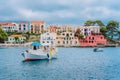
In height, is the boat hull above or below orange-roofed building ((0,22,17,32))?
Result: below

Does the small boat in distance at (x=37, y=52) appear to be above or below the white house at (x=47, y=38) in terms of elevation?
above

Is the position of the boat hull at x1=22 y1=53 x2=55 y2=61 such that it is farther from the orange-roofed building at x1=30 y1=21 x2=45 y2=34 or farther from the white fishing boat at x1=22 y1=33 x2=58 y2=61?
the orange-roofed building at x1=30 y1=21 x2=45 y2=34

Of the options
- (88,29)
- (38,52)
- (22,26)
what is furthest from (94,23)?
(38,52)

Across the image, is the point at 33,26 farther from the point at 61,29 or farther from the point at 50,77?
the point at 50,77

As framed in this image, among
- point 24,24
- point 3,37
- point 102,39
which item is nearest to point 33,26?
point 24,24

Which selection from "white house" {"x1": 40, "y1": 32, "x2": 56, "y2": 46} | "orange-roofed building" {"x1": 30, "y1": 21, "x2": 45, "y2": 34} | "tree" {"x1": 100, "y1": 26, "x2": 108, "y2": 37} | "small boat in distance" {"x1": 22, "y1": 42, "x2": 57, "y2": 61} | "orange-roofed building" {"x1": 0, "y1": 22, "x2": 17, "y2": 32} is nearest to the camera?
"small boat in distance" {"x1": 22, "y1": 42, "x2": 57, "y2": 61}

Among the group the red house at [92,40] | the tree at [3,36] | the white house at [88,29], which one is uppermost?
the white house at [88,29]

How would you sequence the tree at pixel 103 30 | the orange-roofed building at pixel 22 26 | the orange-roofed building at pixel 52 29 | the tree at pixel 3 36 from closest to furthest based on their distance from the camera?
the tree at pixel 3 36, the tree at pixel 103 30, the orange-roofed building at pixel 52 29, the orange-roofed building at pixel 22 26

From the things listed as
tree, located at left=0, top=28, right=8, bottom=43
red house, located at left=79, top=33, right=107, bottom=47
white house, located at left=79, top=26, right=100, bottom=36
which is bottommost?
red house, located at left=79, top=33, right=107, bottom=47

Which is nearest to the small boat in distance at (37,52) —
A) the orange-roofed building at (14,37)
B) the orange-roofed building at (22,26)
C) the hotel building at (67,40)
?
the hotel building at (67,40)

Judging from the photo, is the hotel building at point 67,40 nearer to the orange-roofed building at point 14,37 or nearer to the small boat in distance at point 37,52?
the orange-roofed building at point 14,37

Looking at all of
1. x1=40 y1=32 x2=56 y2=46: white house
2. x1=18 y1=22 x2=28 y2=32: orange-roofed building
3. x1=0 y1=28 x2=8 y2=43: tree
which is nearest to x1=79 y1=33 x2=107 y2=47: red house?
x1=40 y1=32 x2=56 y2=46: white house

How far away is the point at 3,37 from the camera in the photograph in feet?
489

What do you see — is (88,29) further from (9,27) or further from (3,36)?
(3,36)
